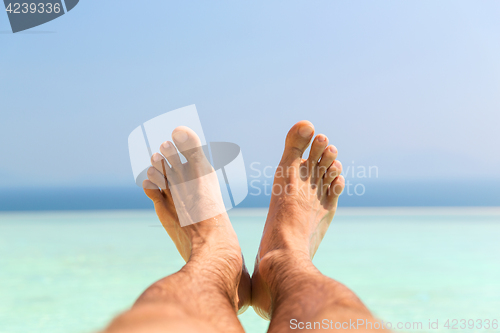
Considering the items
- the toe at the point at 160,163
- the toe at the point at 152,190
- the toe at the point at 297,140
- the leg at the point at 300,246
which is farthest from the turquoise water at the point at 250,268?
the toe at the point at 297,140

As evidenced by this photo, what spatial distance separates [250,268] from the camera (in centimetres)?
207

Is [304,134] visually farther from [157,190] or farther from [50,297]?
[50,297]

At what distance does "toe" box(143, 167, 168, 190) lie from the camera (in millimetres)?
1431

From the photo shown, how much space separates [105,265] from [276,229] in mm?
1326

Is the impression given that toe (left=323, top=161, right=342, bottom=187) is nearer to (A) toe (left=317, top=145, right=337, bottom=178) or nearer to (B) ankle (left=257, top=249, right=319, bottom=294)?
(A) toe (left=317, top=145, right=337, bottom=178)

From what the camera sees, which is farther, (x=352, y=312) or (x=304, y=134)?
(x=304, y=134)

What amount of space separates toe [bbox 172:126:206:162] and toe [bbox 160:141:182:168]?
0.03m

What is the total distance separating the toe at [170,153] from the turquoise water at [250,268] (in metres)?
0.60

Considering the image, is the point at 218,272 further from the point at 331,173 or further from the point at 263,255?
the point at 331,173

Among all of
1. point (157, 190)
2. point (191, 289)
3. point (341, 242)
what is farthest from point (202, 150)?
point (341, 242)

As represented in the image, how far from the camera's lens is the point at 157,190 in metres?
1.46

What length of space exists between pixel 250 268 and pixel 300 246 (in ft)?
3.52

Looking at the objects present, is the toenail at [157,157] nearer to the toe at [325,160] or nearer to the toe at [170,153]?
the toe at [170,153]

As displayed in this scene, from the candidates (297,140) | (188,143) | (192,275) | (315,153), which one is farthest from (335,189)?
(192,275)
